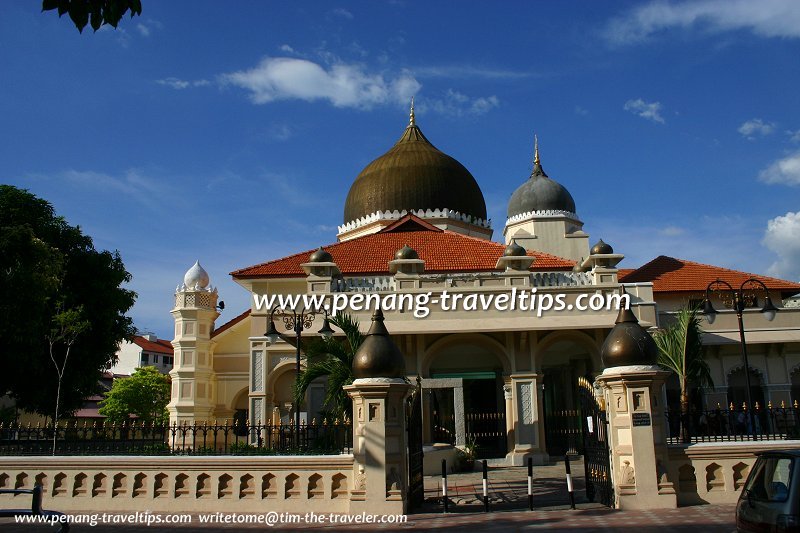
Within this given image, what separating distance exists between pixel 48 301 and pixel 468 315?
1402cm

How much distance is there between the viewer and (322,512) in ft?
33.0

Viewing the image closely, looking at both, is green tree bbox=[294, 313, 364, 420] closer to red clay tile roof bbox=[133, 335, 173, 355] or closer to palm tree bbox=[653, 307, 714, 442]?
palm tree bbox=[653, 307, 714, 442]

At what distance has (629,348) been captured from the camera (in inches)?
403

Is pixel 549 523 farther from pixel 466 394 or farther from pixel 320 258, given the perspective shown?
pixel 466 394

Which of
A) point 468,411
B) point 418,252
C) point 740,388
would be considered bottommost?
point 468,411

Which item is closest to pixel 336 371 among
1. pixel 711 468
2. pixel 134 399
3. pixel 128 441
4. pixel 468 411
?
pixel 128 441

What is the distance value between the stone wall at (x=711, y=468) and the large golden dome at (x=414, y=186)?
21.7 m

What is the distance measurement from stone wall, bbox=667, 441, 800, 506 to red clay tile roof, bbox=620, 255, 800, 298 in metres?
16.4

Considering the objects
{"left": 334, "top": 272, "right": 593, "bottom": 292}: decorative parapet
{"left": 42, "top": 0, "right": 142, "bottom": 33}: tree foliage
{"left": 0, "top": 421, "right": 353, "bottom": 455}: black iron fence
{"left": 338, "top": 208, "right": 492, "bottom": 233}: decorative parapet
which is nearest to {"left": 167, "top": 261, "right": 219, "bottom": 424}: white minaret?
{"left": 338, "top": 208, "right": 492, "bottom": 233}: decorative parapet

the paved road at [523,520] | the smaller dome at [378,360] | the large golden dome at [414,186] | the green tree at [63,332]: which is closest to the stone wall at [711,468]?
the paved road at [523,520]

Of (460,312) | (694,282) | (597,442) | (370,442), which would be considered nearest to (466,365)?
(460,312)

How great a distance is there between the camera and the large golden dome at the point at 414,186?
102 ft

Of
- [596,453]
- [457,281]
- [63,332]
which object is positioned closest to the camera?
[596,453]

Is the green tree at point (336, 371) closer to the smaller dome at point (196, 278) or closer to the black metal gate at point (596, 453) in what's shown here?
the black metal gate at point (596, 453)
